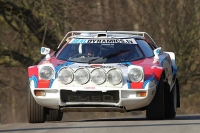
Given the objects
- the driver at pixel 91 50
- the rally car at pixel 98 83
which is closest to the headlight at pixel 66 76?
the rally car at pixel 98 83

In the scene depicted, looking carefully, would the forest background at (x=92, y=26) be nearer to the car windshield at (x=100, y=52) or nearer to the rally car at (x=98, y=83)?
the car windshield at (x=100, y=52)

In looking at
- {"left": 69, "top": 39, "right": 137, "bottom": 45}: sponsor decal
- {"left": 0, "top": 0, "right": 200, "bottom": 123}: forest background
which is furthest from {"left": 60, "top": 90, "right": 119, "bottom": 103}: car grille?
{"left": 0, "top": 0, "right": 200, "bottom": 123}: forest background

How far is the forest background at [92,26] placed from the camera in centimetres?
2597

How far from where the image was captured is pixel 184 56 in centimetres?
2831

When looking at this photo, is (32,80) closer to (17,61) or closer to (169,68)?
(169,68)

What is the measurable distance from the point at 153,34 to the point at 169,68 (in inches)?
660

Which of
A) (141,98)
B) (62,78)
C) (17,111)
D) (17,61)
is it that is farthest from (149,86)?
(17,111)

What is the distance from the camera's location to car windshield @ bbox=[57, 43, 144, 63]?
12.5 metres

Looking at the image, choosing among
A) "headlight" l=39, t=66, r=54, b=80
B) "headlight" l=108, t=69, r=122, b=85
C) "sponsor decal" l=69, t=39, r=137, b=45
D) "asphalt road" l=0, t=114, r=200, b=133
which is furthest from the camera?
"sponsor decal" l=69, t=39, r=137, b=45

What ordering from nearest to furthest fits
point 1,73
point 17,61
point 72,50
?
1. point 72,50
2. point 17,61
3. point 1,73

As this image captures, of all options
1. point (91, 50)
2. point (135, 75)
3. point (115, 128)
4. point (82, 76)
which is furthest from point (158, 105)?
point (115, 128)

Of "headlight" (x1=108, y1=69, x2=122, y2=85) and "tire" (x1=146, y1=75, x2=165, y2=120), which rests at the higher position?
"headlight" (x1=108, y1=69, x2=122, y2=85)

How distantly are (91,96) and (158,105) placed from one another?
106cm

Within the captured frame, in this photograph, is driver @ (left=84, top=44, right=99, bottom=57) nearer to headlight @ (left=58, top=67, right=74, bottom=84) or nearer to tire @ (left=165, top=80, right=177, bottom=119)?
headlight @ (left=58, top=67, right=74, bottom=84)
